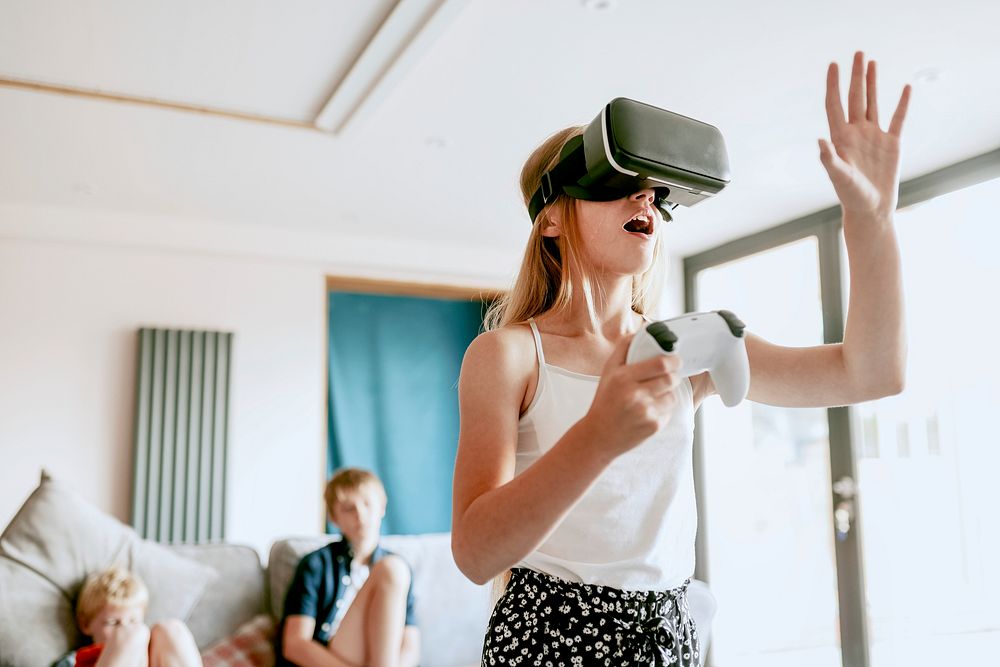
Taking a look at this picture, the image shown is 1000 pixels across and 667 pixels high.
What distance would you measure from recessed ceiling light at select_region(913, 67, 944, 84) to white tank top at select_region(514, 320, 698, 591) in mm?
2283

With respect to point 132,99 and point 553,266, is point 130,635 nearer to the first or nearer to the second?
point 132,99

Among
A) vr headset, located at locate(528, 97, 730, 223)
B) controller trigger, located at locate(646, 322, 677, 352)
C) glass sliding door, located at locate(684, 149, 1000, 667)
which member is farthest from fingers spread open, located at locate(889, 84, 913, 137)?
glass sliding door, located at locate(684, 149, 1000, 667)

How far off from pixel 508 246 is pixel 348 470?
255 centimetres

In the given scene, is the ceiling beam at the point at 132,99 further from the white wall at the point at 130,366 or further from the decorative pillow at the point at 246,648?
the decorative pillow at the point at 246,648

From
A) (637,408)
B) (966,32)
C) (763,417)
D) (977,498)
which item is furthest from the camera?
(763,417)

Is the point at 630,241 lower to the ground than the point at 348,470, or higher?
higher

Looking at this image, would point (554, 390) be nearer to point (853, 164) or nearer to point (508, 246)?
point (853, 164)

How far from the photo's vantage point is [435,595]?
311 cm

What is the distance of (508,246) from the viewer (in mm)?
5277

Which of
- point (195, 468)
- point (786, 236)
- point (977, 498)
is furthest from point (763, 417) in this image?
point (195, 468)

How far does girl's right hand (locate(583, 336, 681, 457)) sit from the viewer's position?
2.41 ft

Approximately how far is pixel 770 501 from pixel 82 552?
137 inches

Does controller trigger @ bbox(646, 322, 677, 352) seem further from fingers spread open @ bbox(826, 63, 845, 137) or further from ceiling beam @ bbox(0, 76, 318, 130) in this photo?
ceiling beam @ bbox(0, 76, 318, 130)

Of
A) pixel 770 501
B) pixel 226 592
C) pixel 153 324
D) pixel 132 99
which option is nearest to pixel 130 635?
pixel 226 592
